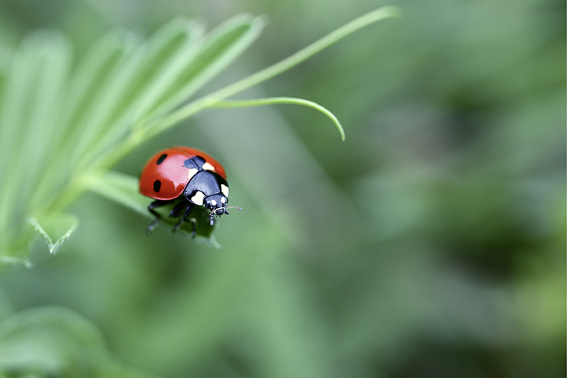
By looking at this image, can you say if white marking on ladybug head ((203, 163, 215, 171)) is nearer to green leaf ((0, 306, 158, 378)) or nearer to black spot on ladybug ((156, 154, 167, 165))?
black spot on ladybug ((156, 154, 167, 165))

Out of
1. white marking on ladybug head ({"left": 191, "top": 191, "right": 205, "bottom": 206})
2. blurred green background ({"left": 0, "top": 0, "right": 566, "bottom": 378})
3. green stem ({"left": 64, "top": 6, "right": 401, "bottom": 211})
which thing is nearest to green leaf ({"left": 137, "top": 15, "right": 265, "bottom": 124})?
green stem ({"left": 64, "top": 6, "right": 401, "bottom": 211})

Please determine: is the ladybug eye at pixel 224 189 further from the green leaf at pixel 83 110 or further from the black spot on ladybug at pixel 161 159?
the green leaf at pixel 83 110

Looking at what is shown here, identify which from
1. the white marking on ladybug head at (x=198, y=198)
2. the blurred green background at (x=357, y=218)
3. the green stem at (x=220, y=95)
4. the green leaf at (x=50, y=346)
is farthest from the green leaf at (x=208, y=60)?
the blurred green background at (x=357, y=218)

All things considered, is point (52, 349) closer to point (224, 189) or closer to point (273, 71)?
point (224, 189)

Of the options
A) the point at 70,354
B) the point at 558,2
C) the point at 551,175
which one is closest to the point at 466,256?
the point at 551,175

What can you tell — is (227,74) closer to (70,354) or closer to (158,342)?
(158,342)

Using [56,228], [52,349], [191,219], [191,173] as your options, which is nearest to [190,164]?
[191,173]
